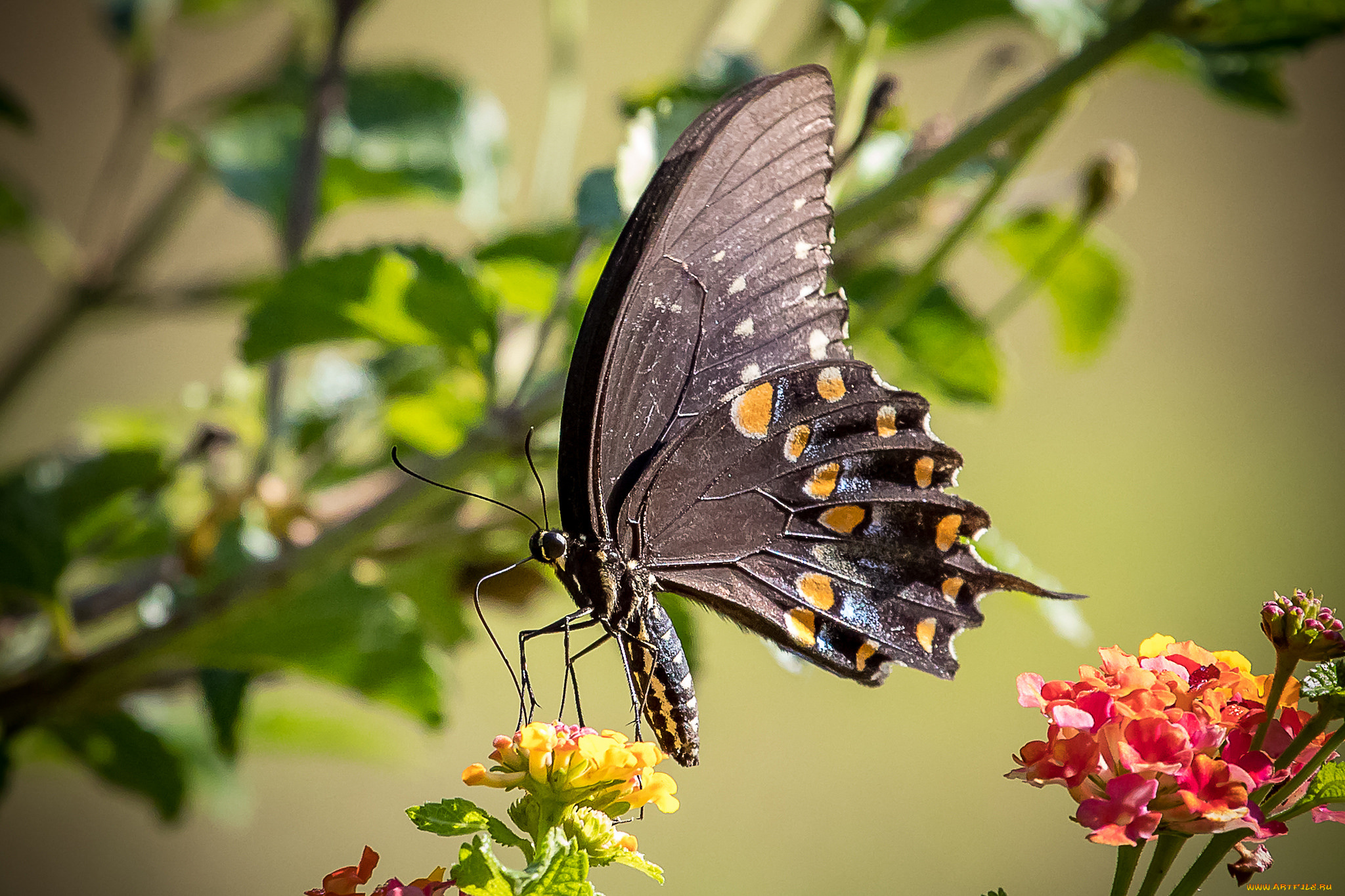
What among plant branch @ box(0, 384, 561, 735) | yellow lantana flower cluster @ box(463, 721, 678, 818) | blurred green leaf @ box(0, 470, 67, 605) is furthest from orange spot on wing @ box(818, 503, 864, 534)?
blurred green leaf @ box(0, 470, 67, 605)

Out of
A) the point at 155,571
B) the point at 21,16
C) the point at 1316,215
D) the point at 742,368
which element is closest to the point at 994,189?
the point at 742,368

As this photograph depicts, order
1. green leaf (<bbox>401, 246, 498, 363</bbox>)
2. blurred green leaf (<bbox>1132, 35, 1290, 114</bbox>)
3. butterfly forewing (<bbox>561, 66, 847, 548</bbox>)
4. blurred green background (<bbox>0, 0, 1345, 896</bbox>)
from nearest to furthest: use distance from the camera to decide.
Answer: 1. butterfly forewing (<bbox>561, 66, 847, 548</bbox>)
2. green leaf (<bbox>401, 246, 498, 363</bbox>)
3. blurred green leaf (<bbox>1132, 35, 1290, 114</bbox>)
4. blurred green background (<bbox>0, 0, 1345, 896</bbox>)

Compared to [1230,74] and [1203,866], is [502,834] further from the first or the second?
[1230,74]

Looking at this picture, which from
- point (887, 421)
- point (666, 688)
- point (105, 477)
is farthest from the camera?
point (105, 477)

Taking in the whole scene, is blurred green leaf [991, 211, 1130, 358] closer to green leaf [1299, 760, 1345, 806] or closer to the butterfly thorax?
the butterfly thorax

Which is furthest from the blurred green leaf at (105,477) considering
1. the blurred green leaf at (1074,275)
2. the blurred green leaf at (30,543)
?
the blurred green leaf at (1074,275)

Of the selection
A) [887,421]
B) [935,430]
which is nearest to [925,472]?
[887,421]
